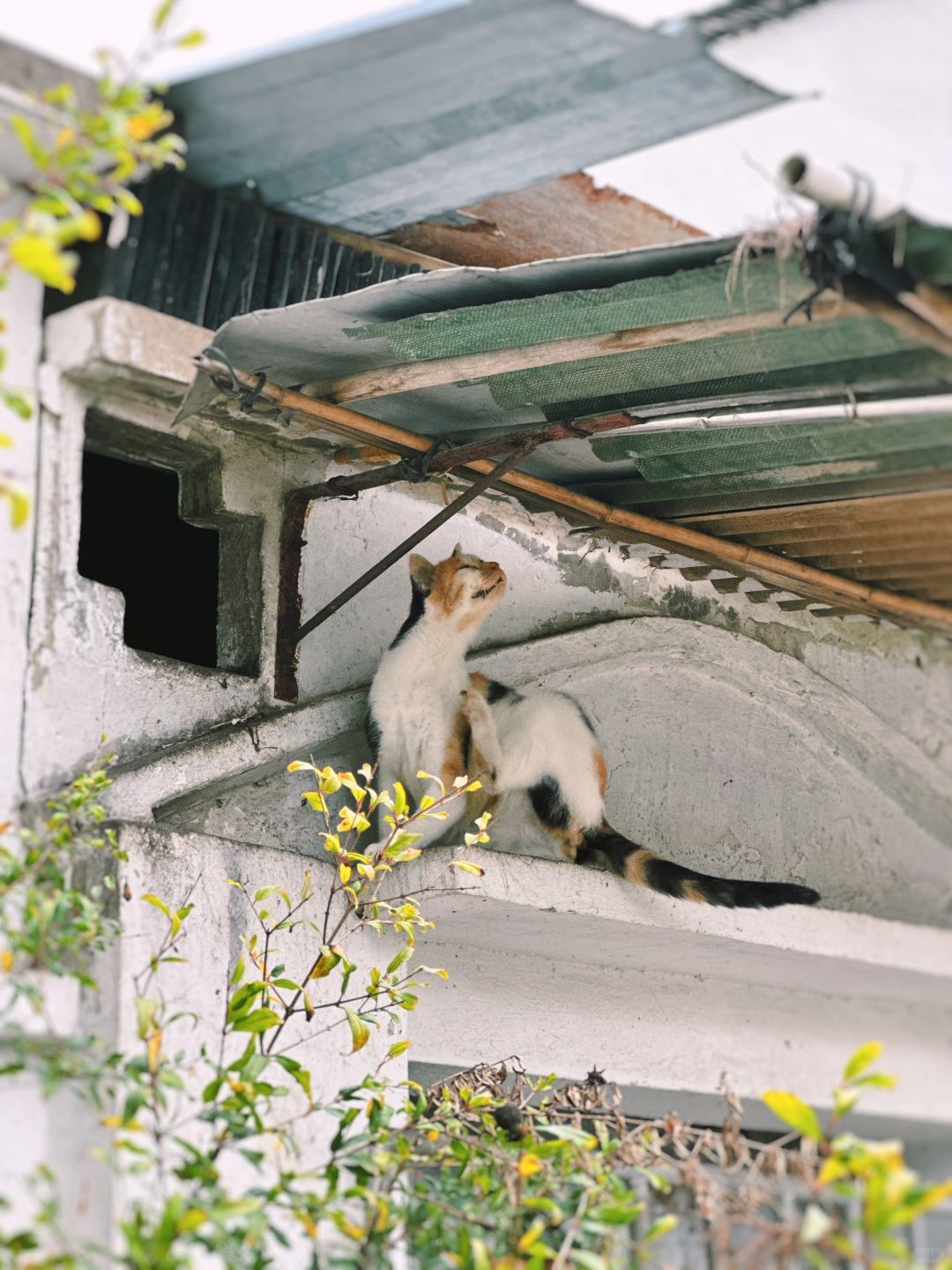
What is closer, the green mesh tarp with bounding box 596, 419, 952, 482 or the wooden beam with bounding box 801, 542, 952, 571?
the green mesh tarp with bounding box 596, 419, 952, 482

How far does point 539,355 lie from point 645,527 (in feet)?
3.50

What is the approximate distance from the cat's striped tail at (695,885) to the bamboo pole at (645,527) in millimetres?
881

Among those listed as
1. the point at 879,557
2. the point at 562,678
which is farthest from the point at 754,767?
the point at 879,557

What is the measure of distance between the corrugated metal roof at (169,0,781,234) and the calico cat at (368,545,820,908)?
0.98m

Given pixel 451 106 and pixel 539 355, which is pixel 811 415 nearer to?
pixel 539 355

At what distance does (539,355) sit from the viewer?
298 centimetres

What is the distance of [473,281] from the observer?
2818mm

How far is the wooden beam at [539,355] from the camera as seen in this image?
8.86ft

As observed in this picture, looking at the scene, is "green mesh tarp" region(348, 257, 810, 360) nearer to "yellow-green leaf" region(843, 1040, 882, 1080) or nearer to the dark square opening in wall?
"yellow-green leaf" region(843, 1040, 882, 1080)

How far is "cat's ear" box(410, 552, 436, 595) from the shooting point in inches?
148

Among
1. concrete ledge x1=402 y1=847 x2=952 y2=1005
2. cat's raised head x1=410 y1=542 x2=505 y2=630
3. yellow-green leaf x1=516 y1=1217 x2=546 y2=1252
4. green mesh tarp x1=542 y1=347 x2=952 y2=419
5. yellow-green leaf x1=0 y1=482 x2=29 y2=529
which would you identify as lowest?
yellow-green leaf x1=516 y1=1217 x2=546 y2=1252

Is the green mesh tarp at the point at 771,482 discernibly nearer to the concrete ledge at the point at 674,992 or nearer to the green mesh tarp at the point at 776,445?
the green mesh tarp at the point at 776,445

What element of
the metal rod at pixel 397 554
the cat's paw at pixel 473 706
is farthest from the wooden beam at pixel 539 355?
the cat's paw at pixel 473 706

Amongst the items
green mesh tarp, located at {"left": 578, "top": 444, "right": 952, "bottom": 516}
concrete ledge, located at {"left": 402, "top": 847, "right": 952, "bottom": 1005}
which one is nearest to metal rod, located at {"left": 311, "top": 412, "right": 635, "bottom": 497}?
green mesh tarp, located at {"left": 578, "top": 444, "right": 952, "bottom": 516}
